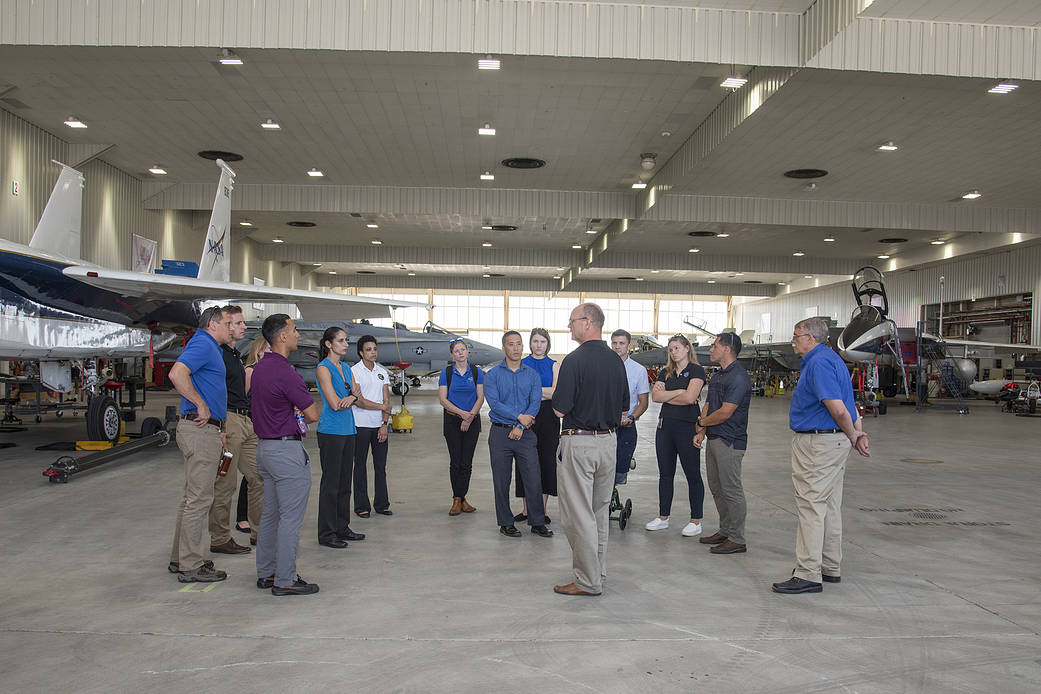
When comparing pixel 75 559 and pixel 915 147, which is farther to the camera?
pixel 915 147

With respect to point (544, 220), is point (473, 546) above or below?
below

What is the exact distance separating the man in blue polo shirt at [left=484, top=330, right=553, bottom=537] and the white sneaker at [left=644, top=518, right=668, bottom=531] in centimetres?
84

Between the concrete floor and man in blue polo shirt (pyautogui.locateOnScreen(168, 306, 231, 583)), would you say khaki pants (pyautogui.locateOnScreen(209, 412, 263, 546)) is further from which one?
man in blue polo shirt (pyautogui.locateOnScreen(168, 306, 231, 583))

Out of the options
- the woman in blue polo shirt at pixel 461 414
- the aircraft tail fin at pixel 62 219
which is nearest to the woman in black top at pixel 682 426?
the woman in blue polo shirt at pixel 461 414

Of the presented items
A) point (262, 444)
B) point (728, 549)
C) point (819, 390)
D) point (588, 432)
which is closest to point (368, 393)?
point (262, 444)

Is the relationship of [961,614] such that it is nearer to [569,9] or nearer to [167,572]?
[167,572]

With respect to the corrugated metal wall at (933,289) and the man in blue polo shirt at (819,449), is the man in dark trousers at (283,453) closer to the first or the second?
the man in blue polo shirt at (819,449)

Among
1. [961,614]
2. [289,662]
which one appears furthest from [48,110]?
[961,614]

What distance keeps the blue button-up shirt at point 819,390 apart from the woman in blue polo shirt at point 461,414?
2.68m

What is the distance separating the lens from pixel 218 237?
12.3 metres

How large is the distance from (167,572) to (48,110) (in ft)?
39.8

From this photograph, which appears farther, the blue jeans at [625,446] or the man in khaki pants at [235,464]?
Result: the blue jeans at [625,446]

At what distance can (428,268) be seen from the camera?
37000 millimetres

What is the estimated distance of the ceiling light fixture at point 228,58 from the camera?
1017 centimetres
